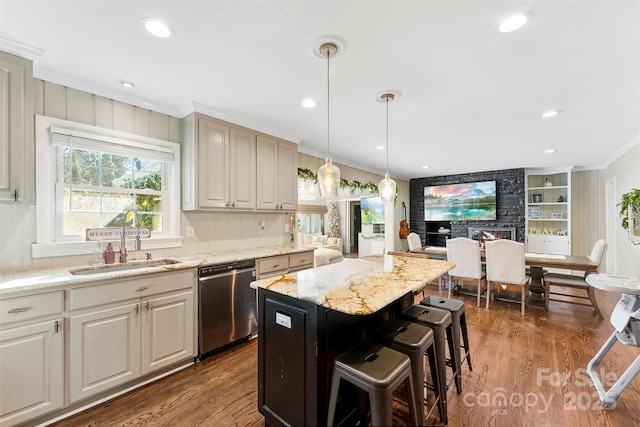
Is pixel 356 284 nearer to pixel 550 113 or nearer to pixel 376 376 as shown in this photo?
pixel 376 376

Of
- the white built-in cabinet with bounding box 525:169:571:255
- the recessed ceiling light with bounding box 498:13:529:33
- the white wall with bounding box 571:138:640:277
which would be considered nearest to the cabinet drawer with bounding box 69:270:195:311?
the recessed ceiling light with bounding box 498:13:529:33

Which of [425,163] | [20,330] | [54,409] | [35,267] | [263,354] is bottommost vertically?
[54,409]

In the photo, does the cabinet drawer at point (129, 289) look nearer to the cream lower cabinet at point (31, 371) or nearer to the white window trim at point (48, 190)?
the cream lower cabinet at point (31, 371)

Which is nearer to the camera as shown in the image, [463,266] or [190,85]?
[190,85]

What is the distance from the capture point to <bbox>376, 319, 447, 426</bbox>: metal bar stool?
1.51 m

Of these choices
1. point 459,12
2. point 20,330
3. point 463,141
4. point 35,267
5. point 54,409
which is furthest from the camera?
point 463,141

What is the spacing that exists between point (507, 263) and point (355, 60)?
3425 mm

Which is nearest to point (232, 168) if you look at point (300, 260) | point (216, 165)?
point (216, 165)

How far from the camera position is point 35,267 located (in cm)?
208

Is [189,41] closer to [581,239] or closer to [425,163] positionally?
[425,163]

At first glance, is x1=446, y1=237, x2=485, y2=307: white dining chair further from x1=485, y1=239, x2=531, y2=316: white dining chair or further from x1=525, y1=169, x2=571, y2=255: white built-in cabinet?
x1=525, y1=169, x2=571, y2=255: white built-in cabinet

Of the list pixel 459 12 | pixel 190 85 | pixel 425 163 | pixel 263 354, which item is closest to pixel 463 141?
pixel 425 163

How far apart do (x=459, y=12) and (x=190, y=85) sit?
6.82ft

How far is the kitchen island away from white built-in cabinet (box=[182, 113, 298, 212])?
154cm
